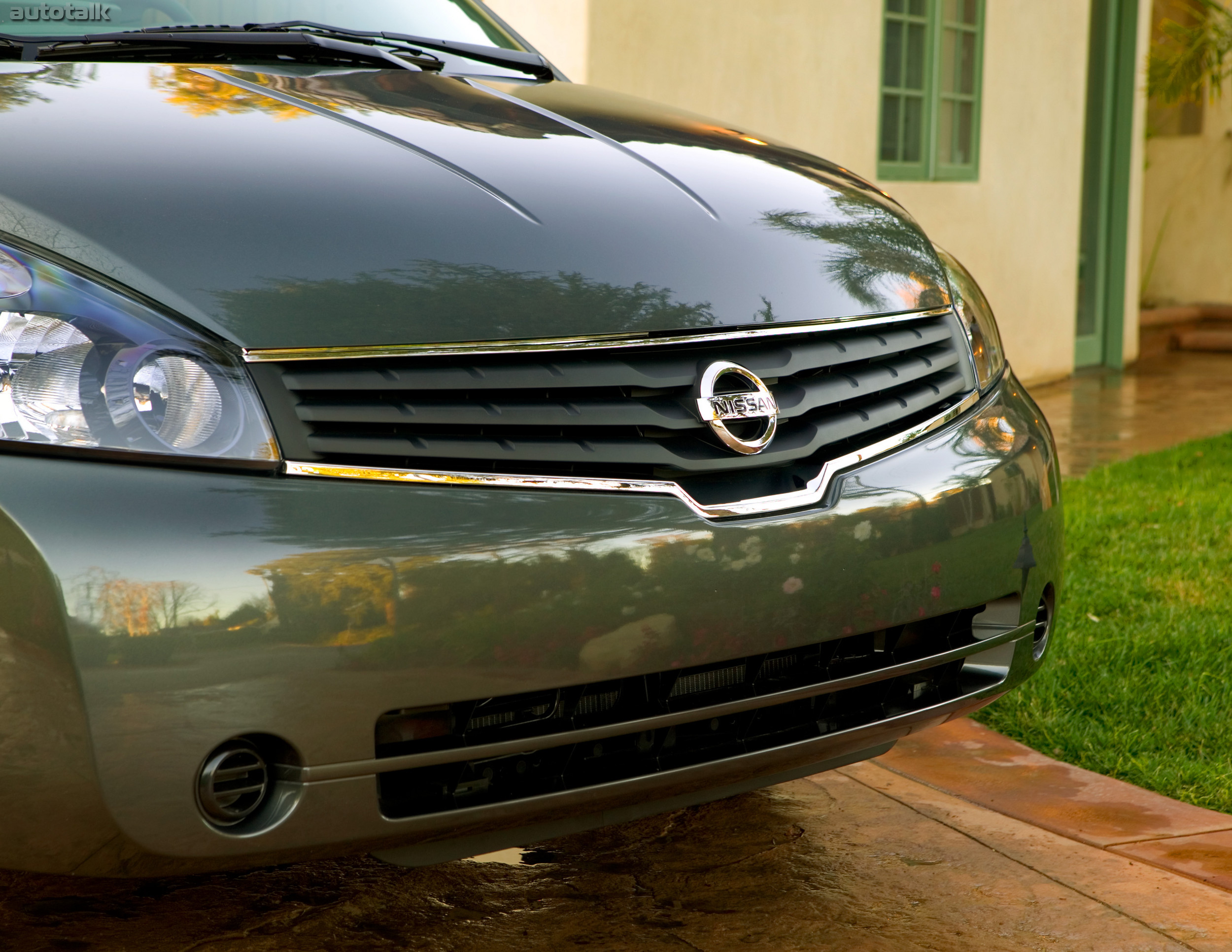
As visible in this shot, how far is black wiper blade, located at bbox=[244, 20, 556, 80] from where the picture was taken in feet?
9.09

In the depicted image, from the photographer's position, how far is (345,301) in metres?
1.77

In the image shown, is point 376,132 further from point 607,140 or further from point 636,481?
point 636,481

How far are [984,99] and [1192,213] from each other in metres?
5.11

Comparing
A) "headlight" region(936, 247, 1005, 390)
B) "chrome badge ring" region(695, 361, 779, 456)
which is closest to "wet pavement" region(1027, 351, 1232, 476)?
"headlight" region(936, 247, 1005, 390)

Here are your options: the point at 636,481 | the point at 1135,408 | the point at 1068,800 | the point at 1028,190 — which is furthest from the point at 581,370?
the point at 1028,190

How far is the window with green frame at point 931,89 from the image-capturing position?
8008 millimetres

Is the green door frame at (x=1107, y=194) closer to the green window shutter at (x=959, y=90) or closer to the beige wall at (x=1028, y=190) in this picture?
the beige wall at (x=1028, y=190)

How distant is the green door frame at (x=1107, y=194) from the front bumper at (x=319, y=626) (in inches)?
358

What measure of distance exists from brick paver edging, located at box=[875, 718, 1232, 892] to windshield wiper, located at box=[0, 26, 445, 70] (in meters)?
1.76

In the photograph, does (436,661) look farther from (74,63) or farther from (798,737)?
(74,63)

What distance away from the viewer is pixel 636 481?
184 cm

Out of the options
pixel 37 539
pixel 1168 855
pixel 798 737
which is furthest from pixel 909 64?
pixel 37 539

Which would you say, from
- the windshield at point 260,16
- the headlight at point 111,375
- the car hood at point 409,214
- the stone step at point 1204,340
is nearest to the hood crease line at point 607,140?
the car hood at point 409,214

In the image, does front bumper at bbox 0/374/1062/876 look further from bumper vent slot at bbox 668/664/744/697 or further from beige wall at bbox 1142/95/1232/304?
beige wall at bbox 1142/95/1232/304
